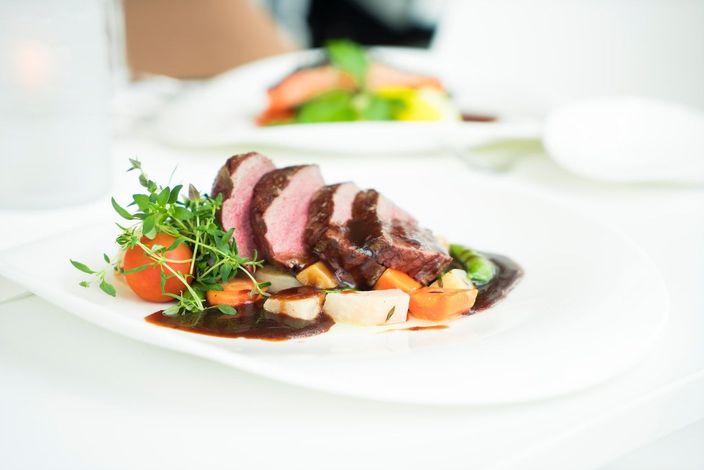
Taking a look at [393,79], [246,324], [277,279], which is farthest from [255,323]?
[393,79]

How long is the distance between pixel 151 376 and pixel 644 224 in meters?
1.63

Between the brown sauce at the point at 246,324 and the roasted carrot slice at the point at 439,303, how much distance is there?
7.4 inches

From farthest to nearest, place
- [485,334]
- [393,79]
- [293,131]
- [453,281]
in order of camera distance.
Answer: [393,79], [293,131], [453,281], [485,334]

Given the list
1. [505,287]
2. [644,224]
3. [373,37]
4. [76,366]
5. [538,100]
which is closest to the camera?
[76,366]

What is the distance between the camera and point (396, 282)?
163 cm

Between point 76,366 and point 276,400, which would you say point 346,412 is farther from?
point 76,366

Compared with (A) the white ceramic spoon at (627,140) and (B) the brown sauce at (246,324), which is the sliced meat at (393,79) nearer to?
(A) the white ceramic spoon at (627,140)

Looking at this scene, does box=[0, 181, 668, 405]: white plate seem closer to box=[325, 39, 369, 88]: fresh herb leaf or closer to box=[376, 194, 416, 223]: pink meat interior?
box=[376, 194, 416, 223]: pink meat interior

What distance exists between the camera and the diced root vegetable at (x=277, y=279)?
1665 millimetres

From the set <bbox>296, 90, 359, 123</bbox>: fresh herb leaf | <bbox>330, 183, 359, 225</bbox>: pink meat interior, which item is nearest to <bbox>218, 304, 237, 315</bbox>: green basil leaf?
<bbox>330, 183, 359, 225</bbox>: pink meat interior

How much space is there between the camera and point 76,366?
1.36 metres

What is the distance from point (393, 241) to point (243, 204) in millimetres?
368


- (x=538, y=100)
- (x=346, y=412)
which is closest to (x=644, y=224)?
(x=538, y=100)

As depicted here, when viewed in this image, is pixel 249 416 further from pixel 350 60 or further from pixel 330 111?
pixel 350 60
